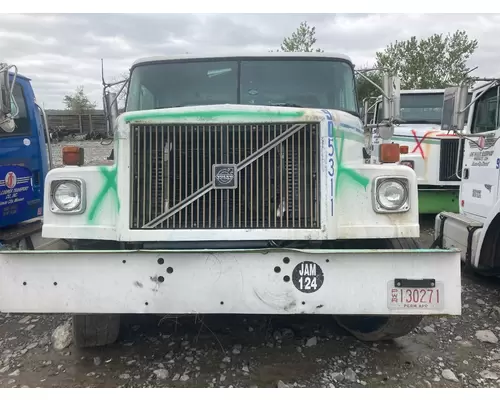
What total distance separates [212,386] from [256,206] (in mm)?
1269

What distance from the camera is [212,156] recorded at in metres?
3.21

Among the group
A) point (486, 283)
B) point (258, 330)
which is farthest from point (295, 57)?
point (486, 283)

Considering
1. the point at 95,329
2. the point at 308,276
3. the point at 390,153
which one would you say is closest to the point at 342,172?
the point at 390,153

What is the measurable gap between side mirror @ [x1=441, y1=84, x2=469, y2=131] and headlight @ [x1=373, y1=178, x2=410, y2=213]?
6.92ft

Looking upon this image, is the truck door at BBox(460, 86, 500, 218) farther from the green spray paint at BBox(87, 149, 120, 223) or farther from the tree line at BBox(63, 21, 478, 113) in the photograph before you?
the tree line at BBox(63, 21, 478, 113)

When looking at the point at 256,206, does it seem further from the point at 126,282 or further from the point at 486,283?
the point at 486,283

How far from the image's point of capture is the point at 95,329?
3.71 meters

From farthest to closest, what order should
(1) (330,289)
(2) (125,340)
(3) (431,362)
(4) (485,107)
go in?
(4) (485,107)
(2) (125,340)
(3) (431,362)
(1) (330,289)

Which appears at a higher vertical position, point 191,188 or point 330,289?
point 191,188

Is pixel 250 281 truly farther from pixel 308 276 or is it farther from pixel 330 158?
pixel 330 158

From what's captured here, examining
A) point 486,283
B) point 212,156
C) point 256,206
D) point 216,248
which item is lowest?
point 486,283

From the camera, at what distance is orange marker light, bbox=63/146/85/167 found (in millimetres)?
3658

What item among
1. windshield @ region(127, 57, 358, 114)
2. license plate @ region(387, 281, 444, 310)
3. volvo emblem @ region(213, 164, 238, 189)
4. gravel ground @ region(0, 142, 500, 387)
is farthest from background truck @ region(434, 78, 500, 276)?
volvo emblem @ region(213, 164, 238, 189)

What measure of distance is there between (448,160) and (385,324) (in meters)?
5.55
